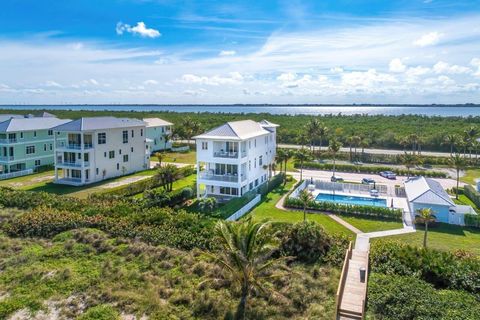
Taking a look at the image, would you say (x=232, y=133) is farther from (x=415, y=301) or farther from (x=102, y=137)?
(x=415, y=301)

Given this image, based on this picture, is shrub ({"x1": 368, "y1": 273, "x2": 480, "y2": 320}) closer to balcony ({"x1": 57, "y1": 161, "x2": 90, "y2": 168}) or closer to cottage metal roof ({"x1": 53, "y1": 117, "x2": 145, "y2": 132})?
balcony ({"x1": 57, "y1": 161, "x2": 90, "y2": 168})

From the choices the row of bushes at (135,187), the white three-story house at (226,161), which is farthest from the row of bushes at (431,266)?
the row of bushes at (135,187)

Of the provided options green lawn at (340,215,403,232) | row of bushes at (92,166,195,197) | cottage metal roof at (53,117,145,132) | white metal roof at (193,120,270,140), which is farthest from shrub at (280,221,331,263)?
cottage metal roof at (53,117,145,132)

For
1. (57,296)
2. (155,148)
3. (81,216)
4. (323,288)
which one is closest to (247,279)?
(323,288)

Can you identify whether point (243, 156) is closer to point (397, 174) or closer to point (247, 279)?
point (247, 279)

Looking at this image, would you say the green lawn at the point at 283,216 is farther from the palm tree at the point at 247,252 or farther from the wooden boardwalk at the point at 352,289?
the palm tree at the point at 247,252

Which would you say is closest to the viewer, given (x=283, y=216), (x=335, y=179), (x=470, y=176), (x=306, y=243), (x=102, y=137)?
(x=306, y=243)

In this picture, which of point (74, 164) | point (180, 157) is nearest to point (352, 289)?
point (74, 164)
